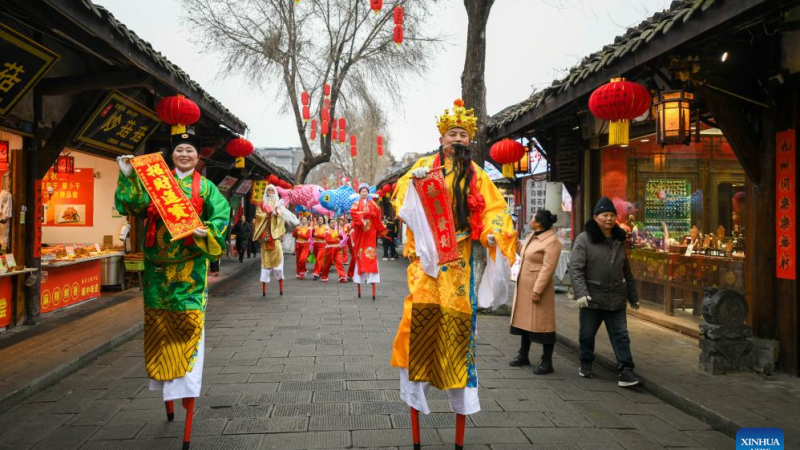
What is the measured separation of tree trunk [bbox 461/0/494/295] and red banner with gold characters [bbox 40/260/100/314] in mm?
6759

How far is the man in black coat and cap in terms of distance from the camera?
18.1 feet

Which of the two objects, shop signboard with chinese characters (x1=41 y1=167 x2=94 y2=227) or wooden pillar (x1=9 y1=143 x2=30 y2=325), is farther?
shop signboard with chinese characters (x1=41 y1=167 x2=94 y2=227)

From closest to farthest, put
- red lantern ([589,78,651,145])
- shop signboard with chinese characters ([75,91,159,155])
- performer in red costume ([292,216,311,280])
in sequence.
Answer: red lantern ([589,78,651,145]) < shop signboard with chinese characters ([75,91,159,155]) < performer in red costume ([292,216,311,280])

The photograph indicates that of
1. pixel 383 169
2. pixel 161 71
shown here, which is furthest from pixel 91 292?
pixel 383 169

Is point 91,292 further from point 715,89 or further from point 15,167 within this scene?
point 715,89

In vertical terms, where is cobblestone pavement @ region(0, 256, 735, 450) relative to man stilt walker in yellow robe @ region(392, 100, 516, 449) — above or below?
below

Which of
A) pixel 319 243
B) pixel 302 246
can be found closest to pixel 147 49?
pixel 319 243

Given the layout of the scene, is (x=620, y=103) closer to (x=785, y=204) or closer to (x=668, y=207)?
(x=785, y=204)

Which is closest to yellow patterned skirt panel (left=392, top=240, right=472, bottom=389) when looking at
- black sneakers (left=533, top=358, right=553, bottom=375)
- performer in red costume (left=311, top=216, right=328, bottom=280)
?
black sneakers (left=533, top=358, right=553, bottom=375)

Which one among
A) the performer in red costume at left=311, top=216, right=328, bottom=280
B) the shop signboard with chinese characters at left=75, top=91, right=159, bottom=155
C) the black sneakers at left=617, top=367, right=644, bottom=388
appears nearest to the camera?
the black sneakers at left=617, top=367, right=644, bottom=388

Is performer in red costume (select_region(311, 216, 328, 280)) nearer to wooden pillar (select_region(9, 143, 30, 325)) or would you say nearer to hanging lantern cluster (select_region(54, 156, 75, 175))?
hanging lantern cluster (select_region(54, 156, 75, 175))

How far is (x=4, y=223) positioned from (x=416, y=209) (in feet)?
21.5

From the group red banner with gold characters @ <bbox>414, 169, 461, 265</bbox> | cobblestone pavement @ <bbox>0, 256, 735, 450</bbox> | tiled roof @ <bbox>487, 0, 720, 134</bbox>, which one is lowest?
cobblestone pavement @ <bbox>0, 256, 735, 450</bbox>

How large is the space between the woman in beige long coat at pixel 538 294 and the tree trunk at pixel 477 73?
11.7 feet
